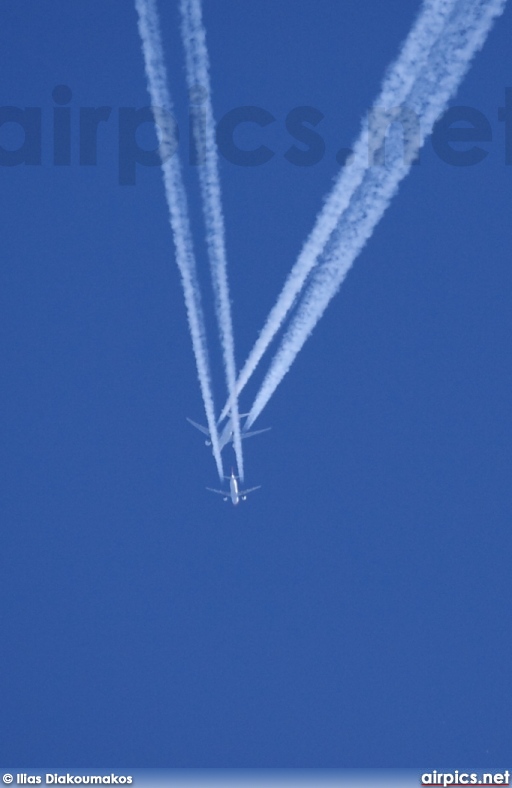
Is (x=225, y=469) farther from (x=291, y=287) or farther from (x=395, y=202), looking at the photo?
(x=395, y=202)

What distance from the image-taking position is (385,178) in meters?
13.3

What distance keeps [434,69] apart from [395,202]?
2531mm

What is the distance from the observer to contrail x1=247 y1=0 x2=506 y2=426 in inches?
475

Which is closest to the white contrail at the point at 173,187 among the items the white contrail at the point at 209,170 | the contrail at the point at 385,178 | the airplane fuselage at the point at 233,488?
the white contrail at the point at 209,170

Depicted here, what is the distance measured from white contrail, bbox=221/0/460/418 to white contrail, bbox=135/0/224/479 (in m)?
0.68

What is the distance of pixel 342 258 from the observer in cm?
1365

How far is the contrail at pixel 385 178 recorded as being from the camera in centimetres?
1206

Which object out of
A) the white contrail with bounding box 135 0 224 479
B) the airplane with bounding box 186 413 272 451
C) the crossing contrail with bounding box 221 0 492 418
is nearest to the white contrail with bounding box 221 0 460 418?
the crossing contrail with bounding box 221 0 492 418

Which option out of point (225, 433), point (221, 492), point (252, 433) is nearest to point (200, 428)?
point (225, 433)

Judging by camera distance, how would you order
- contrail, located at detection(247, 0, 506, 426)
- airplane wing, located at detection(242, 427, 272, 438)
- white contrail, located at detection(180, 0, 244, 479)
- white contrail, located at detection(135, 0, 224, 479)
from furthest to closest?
airplane wing, located at detection(242, 427, 272, 438)
white contrail, located at detection(135, 0, 224, 479)
white contrail, located at detection(180, 0, 244, 479)
contrail, located at detection(247, 0, 506, 426)

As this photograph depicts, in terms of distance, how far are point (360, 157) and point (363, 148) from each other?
0.13 m

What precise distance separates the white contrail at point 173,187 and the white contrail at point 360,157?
2.24 ft

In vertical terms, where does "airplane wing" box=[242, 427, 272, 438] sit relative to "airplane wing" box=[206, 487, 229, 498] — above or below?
above

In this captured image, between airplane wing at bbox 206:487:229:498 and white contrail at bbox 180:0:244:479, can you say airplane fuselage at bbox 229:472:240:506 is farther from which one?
white contrail at bbox 180:0:244:479
